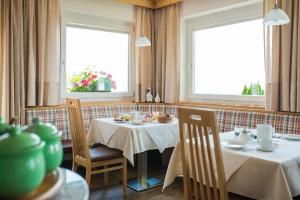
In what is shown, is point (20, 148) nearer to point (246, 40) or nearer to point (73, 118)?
point (73, 118)

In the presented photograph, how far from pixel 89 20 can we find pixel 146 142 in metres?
2.20

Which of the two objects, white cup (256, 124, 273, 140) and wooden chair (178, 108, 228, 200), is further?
white cup (256, 124, 273, 140)

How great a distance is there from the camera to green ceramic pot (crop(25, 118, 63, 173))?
3.02 ft

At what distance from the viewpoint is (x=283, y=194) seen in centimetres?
153

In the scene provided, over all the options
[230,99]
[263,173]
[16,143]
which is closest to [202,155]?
[263,173]

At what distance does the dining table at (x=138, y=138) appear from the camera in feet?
9.46

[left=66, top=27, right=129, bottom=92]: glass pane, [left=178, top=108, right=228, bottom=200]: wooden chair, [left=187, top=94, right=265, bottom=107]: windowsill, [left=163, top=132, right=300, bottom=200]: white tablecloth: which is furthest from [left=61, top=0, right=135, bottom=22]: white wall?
[left=163, top=132, right=300, bottom=200]: white tablecloth

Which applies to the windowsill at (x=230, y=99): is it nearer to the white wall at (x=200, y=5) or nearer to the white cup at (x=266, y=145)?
the white wall at (x=200, y=5)

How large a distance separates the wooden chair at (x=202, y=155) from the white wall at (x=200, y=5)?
247 centimetres

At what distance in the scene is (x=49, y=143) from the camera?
938 mm

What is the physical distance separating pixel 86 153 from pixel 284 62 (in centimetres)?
224

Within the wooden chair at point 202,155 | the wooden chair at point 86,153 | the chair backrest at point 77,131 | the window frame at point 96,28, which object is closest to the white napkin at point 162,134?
the wooden chair at point 86,153

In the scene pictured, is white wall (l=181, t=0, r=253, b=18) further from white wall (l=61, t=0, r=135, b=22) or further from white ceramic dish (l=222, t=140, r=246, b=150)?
white ceramic dish (l=222, t=140, r=246, b=150)

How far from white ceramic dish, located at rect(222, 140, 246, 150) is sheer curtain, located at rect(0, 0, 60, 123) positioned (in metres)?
2.45
